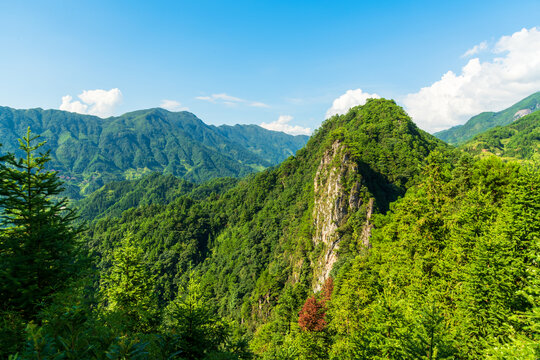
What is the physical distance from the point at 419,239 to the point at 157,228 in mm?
170244

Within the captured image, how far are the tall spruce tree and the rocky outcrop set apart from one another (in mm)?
58369

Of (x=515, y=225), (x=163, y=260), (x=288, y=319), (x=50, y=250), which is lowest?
(x=163, y=260)

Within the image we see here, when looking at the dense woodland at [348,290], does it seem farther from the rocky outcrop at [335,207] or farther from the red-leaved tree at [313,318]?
the rocky outcrop at [335,207]

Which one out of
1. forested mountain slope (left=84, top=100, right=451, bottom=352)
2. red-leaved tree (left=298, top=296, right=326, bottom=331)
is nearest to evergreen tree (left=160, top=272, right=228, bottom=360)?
forested mountain slope (left=84, top=100, right=451, bottom=352)

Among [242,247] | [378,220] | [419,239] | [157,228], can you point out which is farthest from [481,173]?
[157,228]

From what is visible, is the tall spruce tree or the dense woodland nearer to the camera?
the dense woodland

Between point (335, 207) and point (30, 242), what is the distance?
67464mm

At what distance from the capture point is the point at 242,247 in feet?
419

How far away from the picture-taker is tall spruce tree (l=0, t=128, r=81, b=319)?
11969 millimetres

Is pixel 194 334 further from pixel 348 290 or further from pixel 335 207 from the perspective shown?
pixel 335 207

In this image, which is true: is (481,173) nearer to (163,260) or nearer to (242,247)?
(242,247)

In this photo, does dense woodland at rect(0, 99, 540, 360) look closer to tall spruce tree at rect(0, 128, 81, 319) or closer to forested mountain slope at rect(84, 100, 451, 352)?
tall spruce tree at rect(0, 128, 81, 319)

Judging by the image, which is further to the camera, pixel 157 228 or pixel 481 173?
pixel 157 228

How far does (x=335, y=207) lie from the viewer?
235ft
